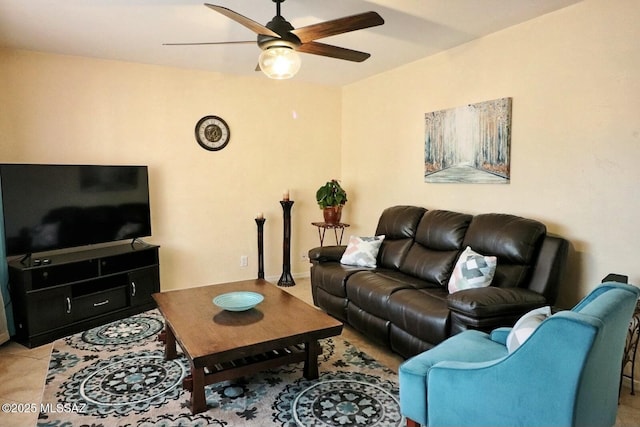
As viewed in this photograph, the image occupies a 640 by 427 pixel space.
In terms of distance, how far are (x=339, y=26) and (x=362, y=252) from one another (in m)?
2.06

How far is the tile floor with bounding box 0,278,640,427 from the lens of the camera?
7.27 ft

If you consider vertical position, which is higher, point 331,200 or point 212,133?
point 212,133

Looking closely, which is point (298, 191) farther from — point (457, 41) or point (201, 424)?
point (201, 424)

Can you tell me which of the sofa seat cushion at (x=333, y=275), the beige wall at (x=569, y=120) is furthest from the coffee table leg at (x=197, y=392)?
the beige wall at (x=569, y=120)

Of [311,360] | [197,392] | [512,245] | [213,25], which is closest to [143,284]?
[197,392]

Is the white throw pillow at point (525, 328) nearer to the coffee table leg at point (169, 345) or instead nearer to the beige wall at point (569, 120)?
the beige wall at point (569, 120)

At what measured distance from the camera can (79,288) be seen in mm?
3449

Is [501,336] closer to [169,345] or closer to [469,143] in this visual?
[469,143]

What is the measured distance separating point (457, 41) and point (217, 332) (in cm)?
306

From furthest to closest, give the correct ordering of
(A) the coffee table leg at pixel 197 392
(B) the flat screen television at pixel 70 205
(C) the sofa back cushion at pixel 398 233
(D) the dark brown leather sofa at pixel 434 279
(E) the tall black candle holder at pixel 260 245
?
(E) the tall black candle holder at pixel 260 245
(C) the sofa back cushion at pixel 398 233
(B) the flat screen television at pixel 70 205
(D) the dark brown leather sofa at pixel 434 279
(A) the coffee table leg at pixel 197 392

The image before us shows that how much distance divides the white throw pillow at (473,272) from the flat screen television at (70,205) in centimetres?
300

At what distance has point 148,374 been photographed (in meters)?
2.67

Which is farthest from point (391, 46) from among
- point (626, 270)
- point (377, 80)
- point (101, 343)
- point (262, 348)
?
point (101, 343)

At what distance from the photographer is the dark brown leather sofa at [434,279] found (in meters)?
2.45
